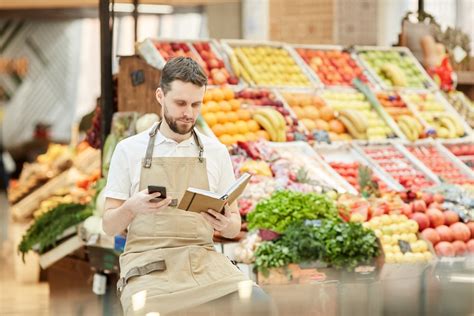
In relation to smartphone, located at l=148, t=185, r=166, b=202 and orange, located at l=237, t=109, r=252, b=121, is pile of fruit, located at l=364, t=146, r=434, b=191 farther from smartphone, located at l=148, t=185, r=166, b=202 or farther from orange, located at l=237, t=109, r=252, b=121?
smartphone, located at l=148, t=185, r=166, b=202

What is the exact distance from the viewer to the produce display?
7578mm

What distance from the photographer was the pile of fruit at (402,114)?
8.01 meters

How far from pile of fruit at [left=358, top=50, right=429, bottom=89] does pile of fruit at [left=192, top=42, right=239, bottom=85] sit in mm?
1658

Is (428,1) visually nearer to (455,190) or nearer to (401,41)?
(401,41)

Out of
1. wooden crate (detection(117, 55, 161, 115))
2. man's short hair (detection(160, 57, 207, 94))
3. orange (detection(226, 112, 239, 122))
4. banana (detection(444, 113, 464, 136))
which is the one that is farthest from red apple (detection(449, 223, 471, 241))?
man's short hair (detection(160, 57, 207, 94))

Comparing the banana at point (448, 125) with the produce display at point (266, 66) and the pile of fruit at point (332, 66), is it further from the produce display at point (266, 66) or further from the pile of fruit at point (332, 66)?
the produce display at point (266, 66)

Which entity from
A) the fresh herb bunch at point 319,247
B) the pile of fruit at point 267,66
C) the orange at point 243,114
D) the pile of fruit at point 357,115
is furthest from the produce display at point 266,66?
the fresh herb bunch at point 319,247

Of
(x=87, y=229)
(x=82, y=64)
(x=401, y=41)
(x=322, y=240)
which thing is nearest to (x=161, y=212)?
(x=322, y=240)

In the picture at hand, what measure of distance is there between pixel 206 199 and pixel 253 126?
3.69 m

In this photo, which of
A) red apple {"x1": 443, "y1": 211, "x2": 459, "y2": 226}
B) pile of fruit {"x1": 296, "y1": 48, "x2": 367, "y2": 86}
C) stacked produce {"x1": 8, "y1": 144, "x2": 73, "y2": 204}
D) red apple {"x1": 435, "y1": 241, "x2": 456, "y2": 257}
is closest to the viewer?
red apple {"x1": 435, "y1": 241, "x2": 456, "y2": 257}

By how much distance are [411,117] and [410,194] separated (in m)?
1.66

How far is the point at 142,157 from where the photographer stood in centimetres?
368

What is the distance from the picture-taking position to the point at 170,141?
12.2 feet

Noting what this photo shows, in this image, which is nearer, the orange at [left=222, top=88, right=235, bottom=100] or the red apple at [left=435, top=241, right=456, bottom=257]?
the red apple at [left=435, top=241, right=456, bottom=257]
